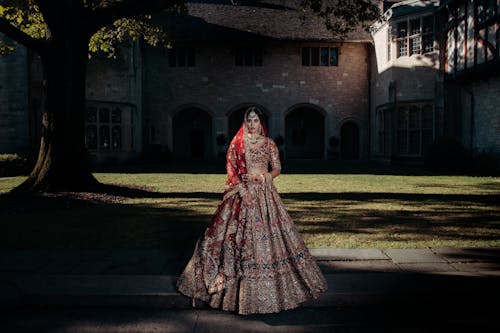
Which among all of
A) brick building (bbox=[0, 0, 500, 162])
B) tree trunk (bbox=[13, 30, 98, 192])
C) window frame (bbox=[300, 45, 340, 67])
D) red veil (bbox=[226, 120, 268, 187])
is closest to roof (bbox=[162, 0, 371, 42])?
brick building (bbox=[0, 0, 500, 162])

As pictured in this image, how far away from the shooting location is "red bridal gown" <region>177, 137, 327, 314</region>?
11.0 ft

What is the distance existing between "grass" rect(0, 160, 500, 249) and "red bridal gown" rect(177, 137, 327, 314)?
5.33ft

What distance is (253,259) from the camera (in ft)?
11.2

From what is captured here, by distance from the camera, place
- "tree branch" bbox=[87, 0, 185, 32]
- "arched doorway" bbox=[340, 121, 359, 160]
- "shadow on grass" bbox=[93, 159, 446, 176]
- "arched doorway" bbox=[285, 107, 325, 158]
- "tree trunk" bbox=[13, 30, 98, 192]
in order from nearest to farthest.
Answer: "tree trunk" bbox=[13, 30, 98, 192], "tree branch" bbox=[87, 0, 185, 32], "shadow on grass" bbox=[93, 159, 446, 176], "arched doorway" bbox=[340, 121, 359, 160], "arched doorway" bbox=[285, 107, 325, 158]

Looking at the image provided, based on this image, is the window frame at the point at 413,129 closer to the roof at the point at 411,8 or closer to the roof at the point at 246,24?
the roof at the point at 411,8

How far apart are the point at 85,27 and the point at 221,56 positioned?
47.1 feet

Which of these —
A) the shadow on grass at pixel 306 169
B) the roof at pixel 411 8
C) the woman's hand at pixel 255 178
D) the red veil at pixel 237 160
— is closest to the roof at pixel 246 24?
the roof at pixel 411 8

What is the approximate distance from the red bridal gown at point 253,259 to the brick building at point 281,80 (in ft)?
55.7

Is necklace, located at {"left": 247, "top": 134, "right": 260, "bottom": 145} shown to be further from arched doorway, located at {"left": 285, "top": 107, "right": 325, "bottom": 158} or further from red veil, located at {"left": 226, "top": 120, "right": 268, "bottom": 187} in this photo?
arched doorway, located at {"left": 285, "top": 107, "right": 325, "bottom": 158}

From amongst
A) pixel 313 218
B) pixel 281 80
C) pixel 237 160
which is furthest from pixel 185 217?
pixel 281 80

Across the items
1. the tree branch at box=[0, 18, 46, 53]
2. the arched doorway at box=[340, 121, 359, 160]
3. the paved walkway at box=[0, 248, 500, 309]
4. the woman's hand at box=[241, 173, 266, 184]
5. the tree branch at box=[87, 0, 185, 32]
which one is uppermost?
the tree branch at box=[87, 0, 185, 32]

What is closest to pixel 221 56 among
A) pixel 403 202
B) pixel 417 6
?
pixel 417 6

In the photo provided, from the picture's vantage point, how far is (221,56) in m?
23.7

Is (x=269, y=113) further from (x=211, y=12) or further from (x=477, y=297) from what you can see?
(x=477, y=297)
